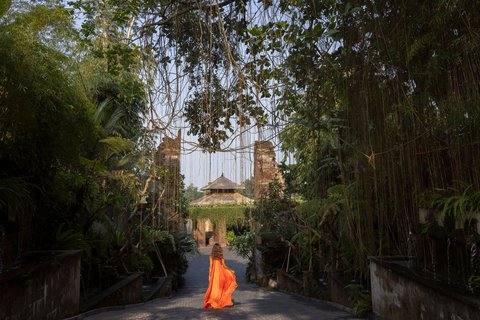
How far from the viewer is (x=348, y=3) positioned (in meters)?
3.37

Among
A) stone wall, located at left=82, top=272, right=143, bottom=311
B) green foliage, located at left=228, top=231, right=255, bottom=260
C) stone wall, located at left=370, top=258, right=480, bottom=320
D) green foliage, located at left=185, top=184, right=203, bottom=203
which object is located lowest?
stone wall, located at left=82, top=272, right=143, bottom=311

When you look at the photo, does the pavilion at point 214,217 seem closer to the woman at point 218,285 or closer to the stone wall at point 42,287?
the woman at point 218,285

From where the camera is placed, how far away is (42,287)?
5.07 metres

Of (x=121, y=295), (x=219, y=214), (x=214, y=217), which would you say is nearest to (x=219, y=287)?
(x=121, y=295)

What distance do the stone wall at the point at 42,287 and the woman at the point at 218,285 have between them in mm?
2099

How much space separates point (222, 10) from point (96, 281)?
6.39 m

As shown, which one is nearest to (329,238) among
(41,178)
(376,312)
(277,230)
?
(376,312)

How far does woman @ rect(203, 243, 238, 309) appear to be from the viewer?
7.25m

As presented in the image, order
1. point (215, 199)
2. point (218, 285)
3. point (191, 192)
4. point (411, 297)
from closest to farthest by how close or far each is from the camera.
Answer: point (411, 297) → point (191, 192) → point (218, 285) → point (215, 199)

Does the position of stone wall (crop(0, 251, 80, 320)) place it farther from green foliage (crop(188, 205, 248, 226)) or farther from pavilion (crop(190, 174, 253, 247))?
green foliage (crop(188, 205, 248, 226))

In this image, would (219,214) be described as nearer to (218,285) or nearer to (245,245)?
(245,245)

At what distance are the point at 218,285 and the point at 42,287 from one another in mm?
3045

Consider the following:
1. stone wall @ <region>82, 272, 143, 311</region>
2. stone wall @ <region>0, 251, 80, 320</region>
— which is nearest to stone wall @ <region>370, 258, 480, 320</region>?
stone wall @ <region>0, 251, 80, 320</region>

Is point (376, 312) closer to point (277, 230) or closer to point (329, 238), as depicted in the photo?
point (329, 238)
